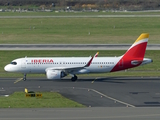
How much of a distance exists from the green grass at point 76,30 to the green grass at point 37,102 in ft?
155

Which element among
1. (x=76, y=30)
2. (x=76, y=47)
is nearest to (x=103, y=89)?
(x=76, y=47)

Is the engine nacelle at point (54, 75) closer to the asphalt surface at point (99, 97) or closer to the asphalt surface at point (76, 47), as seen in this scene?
the asphalt surface at point (99, 97)

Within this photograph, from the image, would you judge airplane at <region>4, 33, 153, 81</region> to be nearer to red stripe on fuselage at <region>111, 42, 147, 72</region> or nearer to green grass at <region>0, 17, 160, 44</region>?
red stripe on fuselage at <region>111, 42, 147, 72</region>

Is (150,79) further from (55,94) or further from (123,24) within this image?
(123,24)

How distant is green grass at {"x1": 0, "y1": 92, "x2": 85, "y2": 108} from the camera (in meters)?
33.8

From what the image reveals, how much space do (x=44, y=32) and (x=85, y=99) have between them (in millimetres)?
66556

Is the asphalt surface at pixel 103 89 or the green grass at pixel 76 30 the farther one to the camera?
the green grass at pixel 76 30

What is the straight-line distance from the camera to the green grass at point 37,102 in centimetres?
3377

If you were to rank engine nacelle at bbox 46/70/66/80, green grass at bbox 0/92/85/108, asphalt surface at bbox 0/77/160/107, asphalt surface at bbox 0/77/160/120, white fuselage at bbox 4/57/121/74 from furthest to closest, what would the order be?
white fuselage at bbox 4/57/121/74
engine nacelle at bbox 46/70/66/80
asphalt surface at bbox 0/77/160/107
green grass at bbox 0/92/85/108
asphalt surface at bbox 0/77/160/120

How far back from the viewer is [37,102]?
34.9 metres

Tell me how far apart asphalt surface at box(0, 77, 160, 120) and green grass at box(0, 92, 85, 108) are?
1221mm

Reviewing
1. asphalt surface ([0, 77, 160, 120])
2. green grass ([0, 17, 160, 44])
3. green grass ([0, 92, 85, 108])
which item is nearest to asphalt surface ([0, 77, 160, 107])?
asphalt surface ([0, 77, 160, 120])

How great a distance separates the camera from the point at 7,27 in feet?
376

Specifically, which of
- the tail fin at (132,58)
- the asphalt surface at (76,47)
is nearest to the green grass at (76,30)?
the asphalt surface at (76,47)
